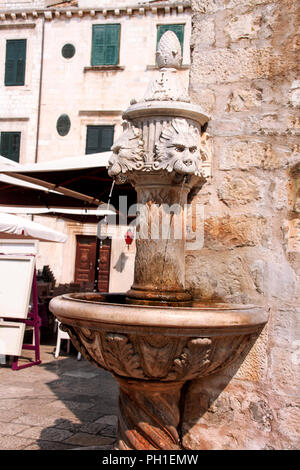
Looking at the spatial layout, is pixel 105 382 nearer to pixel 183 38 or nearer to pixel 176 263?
pixel 176 263

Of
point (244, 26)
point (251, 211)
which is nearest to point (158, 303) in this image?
point (251, 211)

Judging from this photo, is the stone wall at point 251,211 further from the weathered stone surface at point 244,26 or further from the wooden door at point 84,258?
the wooden door at point 84,258

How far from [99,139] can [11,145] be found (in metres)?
2.86

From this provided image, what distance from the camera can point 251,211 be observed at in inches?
106

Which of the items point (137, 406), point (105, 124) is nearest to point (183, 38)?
point (105, 124)

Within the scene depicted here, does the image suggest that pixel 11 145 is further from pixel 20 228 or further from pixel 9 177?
pixel 9 177

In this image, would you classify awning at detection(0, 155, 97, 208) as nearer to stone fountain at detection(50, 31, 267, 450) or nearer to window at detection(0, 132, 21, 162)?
stone fountain at detection(50, 31, 267, 450)

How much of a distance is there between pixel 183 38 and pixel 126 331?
1432cm

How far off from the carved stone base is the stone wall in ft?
0.47

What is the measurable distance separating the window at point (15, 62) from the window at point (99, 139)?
9.72ft

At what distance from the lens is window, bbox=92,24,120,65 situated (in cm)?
1551

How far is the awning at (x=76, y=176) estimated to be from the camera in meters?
5.57

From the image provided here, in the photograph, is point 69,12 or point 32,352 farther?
point 69,12

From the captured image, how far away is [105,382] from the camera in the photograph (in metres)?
5.54
